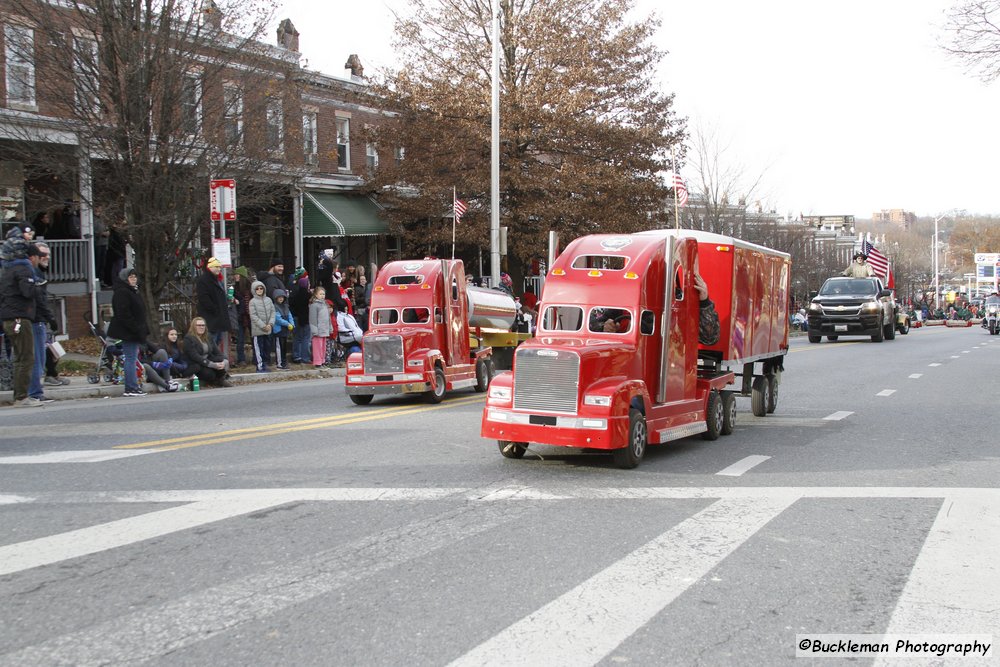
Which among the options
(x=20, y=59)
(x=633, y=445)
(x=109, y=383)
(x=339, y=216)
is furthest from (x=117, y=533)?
(x=339, y=216)

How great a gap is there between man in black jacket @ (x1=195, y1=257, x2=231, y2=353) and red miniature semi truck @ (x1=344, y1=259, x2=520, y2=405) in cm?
392

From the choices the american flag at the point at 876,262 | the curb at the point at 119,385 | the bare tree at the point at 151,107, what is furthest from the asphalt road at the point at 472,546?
the american flag at the point at 876,262

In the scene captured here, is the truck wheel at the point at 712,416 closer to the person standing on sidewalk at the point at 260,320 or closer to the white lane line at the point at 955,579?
the white lane line at the point at 955,579

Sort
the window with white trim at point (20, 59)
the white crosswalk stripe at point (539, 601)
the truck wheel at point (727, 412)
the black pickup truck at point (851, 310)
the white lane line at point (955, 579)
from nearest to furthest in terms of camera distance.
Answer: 1. the white crosswalk stripe at point (539, 601)
2. the white lane line at point (955, 579)
3. the truck wheel at point (727, 412)
4. the window with white trim at point (20, 59)
5. the black pickup truck at point (851, 310)

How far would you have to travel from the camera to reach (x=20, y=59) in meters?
18.6

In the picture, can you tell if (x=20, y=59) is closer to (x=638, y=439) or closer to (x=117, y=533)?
(x=117, y=533)

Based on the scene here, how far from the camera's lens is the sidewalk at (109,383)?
1514cm

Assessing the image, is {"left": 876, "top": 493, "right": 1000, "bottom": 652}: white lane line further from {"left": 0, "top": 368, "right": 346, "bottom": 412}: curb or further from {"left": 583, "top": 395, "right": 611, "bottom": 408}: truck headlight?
{"left": 0, "top": 368, "right": 346, "bottom": 412}: curb

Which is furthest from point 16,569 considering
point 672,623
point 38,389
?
point 38,389

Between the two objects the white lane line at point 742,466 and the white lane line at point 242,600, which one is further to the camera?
the white lane line at point 742,466

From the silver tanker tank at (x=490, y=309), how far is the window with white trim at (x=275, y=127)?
6046 millimetres

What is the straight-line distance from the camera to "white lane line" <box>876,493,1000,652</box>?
4.78 metres

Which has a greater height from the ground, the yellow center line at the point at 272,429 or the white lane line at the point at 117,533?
the white lane line at the point at 117,533

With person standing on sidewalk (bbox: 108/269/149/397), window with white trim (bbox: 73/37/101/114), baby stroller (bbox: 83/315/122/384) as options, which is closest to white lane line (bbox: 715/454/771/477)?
person standing on sidewalk (bbox: 108/269/149/397)
